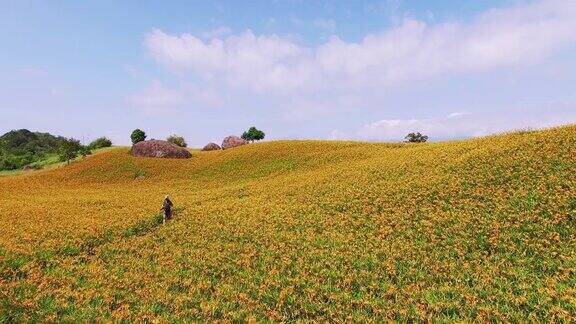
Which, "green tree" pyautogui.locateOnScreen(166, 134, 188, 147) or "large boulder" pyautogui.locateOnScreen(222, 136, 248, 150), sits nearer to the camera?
"large boulder" pyautogui.locateOnScreen(222, 136, 248, 150)

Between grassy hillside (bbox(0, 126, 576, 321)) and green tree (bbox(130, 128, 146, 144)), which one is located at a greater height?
green tree (bbox(130, 128, 146, 144))

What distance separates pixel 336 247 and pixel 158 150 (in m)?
50.2

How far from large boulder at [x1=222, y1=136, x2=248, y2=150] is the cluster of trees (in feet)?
82.6

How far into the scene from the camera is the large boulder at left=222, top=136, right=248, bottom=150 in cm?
8138

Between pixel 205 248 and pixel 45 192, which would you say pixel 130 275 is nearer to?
pixel 205 248

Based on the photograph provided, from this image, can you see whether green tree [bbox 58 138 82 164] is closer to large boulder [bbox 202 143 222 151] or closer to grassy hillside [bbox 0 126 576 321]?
large boulder [bbox 202 143 222 151]

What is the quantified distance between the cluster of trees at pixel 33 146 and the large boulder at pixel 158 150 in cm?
971

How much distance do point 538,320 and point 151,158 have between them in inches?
2222

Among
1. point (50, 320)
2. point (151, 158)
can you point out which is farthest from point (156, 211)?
point (151, 158)

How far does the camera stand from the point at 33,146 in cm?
14575

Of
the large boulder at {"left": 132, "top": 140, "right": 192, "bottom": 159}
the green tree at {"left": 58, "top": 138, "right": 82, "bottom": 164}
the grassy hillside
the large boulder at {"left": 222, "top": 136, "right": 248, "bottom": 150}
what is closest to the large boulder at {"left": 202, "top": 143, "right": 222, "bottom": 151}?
the large boulder at {"left": 222, "top": 136, "right": 248, "bottom": 150}

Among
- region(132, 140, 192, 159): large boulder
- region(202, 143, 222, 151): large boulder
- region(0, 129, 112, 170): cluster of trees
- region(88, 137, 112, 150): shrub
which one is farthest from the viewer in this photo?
region(88, 137, 112, 150): shrub

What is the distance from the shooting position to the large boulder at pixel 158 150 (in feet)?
206

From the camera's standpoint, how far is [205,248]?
66.3ft
